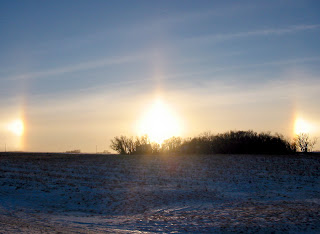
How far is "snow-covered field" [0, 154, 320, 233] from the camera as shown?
49.9ft

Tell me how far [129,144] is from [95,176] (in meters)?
36.3

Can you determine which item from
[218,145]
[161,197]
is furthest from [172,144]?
[161,197]

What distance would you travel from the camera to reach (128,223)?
16016 mm

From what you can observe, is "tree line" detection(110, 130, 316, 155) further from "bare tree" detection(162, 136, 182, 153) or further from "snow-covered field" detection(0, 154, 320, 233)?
"snow-covered field" detection(0, 154, 320, 233)

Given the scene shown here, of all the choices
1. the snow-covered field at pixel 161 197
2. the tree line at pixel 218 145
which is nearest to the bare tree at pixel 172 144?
the tree line at pixel 218 145

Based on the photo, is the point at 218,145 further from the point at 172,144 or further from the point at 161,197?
the point at 161,197

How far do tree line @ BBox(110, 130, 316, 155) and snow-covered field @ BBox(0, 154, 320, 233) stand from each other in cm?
2440

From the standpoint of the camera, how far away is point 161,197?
74.2 ft

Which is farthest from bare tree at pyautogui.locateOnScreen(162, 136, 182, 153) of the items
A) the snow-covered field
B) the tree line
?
the snow-covered field

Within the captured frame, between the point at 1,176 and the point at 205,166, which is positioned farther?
the point at 205,166

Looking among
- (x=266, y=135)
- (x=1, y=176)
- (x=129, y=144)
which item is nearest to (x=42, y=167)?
(x=1, y=176)

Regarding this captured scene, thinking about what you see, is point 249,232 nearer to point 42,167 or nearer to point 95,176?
point 95,176

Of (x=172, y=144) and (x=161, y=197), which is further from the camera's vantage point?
(x=172, y=144)

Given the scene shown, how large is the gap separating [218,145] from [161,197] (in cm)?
4183
